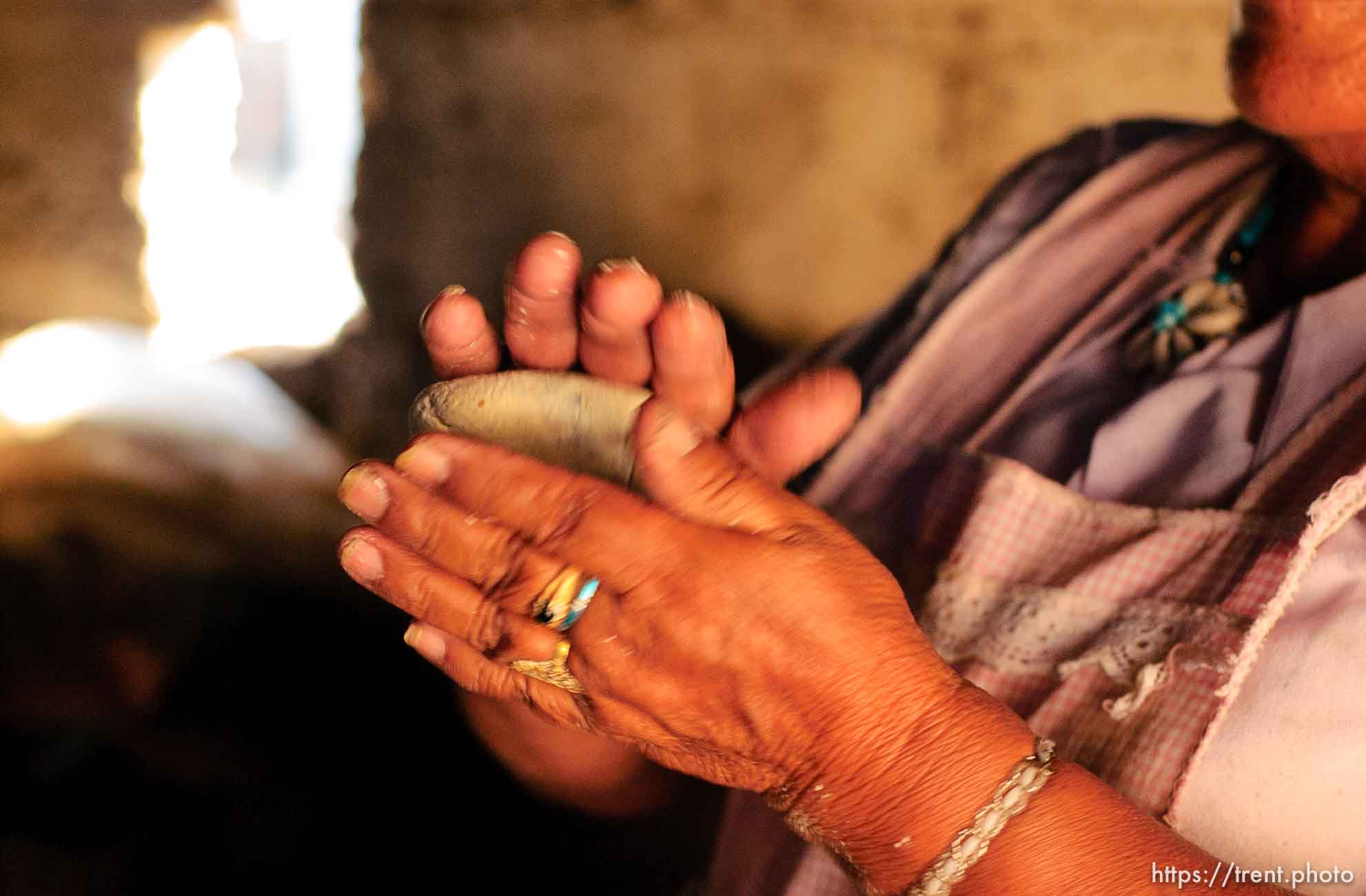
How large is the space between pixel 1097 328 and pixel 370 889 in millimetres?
1312

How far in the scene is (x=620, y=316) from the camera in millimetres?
598

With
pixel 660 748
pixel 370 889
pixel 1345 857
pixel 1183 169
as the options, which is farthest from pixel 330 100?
pixel 1345 857

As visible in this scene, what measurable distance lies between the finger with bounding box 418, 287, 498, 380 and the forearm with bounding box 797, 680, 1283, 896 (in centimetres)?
38

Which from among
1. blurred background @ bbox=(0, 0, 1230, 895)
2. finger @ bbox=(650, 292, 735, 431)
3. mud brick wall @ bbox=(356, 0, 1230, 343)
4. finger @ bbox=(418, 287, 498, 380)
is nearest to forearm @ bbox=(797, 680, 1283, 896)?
finger @ bbox=(650, 292, 735, 431)

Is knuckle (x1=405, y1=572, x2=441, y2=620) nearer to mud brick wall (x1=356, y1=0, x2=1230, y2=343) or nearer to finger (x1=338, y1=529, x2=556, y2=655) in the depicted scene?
finger (x1=338, y1=529, x2=556, y2=655)

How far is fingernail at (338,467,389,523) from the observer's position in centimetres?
54

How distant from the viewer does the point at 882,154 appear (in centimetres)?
174

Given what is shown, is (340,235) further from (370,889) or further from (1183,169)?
(1183,169)

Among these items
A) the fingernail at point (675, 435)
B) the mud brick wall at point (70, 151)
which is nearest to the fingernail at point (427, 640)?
the fingernail at point (675, 435)

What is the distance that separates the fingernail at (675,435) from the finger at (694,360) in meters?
0.09

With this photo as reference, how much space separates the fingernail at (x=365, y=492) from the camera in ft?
1.79

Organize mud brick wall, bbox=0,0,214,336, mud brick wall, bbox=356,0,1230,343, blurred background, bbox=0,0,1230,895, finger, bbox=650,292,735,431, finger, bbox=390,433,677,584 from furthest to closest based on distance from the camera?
1. mud brick wall, bbox=0,0,214,336
2. mud brick wall, bbox=356,0,1230,343
3. blurred background, bbox=0,0,1230,895
4. finger, bbox=650,292,735,431
5. finger, bbox=390,433,677,584

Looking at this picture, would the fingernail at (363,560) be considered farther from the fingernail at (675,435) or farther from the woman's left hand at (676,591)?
the fingernail at (675,435)

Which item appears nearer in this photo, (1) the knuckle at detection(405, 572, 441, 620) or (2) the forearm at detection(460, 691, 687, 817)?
(1) the knuckle at detection(405, 572, 441, 620)
